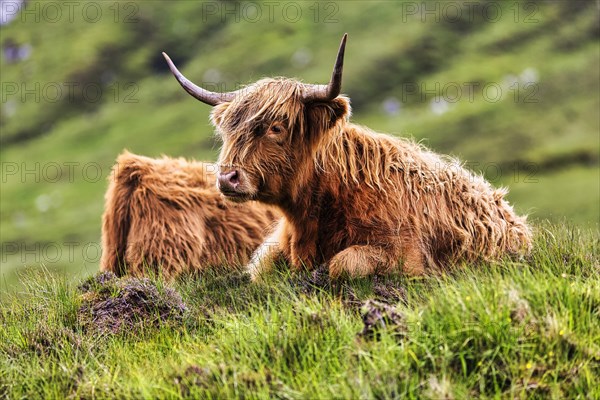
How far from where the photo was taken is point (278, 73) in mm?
65562

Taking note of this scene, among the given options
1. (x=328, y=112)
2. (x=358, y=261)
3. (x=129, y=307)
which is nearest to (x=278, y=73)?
(x=328, y=112)

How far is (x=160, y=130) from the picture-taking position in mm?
63094

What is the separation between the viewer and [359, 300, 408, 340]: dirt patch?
15.1ft

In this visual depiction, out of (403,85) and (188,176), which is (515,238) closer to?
(188,176)

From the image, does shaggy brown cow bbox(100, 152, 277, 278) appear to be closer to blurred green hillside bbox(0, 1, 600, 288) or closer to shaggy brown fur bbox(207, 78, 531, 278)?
shaggy brown fur bbox(207, 78, 531, 278)

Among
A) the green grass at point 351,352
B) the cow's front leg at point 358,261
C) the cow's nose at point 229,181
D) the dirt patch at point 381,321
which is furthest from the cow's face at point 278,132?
the dirt patch at point 381,321

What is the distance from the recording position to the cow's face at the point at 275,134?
21.9 ft

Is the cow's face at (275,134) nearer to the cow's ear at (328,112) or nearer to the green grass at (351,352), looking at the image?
the cow's ear at (328,112)

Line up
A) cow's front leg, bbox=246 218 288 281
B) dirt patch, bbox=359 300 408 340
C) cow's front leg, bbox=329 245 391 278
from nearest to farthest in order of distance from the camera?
dirt patch, bbox=359 300 408 340, cow's front leg, bbox=329 245 391 278, cow's front leg, bbox=246 218 288 281

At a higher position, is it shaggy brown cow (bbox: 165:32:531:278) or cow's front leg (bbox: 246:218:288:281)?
shaggy brown cow (bbox: 165:32:531:278)

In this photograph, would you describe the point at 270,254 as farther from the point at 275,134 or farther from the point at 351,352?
the point at 351,352

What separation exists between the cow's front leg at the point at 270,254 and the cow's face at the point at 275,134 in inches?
20.1

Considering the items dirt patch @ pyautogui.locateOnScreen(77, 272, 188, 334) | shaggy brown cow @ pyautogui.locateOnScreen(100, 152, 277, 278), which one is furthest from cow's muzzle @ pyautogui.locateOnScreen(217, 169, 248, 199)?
shaggy brown cow @ pyautogui.locateOnScreen(100, 152, 277, 278)

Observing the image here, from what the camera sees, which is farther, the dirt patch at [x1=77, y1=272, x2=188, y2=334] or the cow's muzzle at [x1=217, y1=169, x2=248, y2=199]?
the cow's muzzle at [x1=217, y1=169, x2=248, y2=199]
